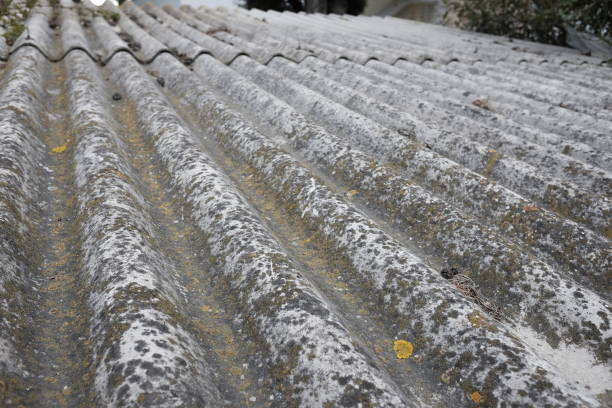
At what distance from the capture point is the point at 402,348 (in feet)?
4.52

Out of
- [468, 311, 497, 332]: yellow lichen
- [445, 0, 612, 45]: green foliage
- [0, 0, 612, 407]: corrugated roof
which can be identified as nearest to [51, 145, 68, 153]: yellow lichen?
[0, 0, 612, 407]: corrugated roof

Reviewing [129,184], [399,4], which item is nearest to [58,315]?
[129,184]

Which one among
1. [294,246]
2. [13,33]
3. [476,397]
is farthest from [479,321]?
[13,33]

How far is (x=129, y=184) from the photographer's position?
1938 mm

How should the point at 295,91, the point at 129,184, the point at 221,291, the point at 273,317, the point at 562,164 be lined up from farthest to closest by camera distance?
the point at 295,91 → the point at 562,164 → the point at 129,184 → the point at 221,291 → the point at 273,317

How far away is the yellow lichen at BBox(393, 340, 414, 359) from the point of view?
1.36m

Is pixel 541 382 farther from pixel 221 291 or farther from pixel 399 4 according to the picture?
pixel 399 4

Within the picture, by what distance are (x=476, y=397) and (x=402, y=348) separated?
0.28 meters

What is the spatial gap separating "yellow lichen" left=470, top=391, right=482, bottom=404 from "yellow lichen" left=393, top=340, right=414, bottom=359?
239 millimetres

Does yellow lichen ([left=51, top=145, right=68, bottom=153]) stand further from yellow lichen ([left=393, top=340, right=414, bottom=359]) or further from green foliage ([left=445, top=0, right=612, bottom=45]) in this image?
green foliage ([left=445, top=0, right=612, bottom=45])

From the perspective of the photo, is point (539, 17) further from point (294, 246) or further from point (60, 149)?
point (60, 149)

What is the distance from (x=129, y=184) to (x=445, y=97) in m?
2.77

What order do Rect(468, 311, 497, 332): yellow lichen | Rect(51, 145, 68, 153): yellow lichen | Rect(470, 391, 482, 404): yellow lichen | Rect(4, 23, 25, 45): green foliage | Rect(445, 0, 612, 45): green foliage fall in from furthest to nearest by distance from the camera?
Rect(445, 0, 612, 45): green foliage → Rect(4, 23, 25, 45): green foliage → Rect(51, 145, 68, 153): yellow lichen → Rect(468, 311, 497, 332): yellow lichen → Rect(470, 391, 482, 404): yellow lichen

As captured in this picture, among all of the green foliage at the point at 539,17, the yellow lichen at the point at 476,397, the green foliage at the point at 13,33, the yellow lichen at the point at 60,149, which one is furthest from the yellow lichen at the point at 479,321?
the green foliage at the point at 539,17
